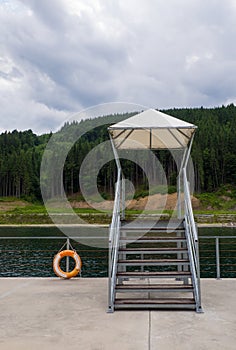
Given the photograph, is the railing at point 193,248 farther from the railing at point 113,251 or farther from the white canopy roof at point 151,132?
the railing at point 113,251

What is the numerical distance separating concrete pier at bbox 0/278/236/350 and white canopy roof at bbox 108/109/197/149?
9.51ft

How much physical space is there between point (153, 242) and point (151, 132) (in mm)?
2300

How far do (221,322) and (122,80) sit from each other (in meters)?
9.36

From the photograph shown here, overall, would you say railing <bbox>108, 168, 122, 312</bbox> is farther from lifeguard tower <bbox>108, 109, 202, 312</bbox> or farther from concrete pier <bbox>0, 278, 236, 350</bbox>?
concrete pier <bbox>0, 278, 236, 350</bbox>

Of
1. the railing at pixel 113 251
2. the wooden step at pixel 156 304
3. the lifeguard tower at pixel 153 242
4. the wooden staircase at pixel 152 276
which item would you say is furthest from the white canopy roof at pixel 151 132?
the wooden step at pixel 156 304

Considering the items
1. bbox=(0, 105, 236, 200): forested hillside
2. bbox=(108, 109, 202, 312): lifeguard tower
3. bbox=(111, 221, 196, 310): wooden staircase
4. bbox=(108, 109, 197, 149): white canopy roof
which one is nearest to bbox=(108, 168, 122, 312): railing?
bbox=(108, 109, 202, 312): lifeguard tower

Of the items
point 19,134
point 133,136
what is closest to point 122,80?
point 133,136

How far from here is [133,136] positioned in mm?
7910

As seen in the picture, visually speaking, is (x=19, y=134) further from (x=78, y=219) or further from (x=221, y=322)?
(x=221, y=322)

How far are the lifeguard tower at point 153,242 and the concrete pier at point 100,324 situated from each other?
272mm

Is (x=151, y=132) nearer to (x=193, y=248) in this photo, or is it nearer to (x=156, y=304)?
(x=193, y=248)

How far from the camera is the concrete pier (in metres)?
3.94

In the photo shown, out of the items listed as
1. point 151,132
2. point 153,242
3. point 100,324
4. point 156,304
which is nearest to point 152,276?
point 156,304

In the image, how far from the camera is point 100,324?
15.2 ft
